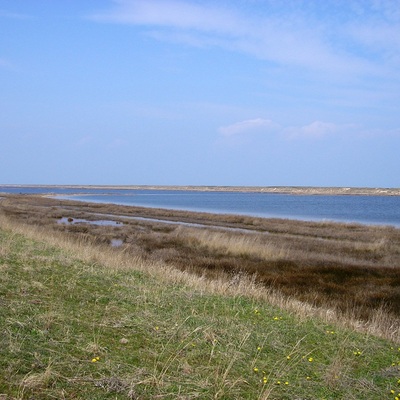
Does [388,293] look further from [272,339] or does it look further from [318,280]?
[272,339]

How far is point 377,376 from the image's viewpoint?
22.2 feet

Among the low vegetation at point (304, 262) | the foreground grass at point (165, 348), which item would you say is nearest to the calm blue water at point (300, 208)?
the low vegetation at point (304, 262)

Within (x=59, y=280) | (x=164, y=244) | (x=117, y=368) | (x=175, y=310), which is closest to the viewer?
(x=117, y=368)

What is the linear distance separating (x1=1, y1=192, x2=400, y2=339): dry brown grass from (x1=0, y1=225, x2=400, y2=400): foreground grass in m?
1.88

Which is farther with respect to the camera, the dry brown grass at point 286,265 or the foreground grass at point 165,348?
the dry brown grass at point 286,265

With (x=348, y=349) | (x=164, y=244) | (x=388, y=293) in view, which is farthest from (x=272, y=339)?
(x=164, y=244)

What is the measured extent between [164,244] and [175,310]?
1930cm

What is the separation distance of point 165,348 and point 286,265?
15.9 metres

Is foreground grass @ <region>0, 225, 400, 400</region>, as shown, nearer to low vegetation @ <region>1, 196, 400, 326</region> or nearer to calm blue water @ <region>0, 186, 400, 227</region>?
low vegetation @ <region>1, 196, 400, 326</region>

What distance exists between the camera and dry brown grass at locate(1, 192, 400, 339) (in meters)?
12.6

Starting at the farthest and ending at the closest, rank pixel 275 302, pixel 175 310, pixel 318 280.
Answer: pixel 318 280 → pixel 275 302 → pixel 175 310

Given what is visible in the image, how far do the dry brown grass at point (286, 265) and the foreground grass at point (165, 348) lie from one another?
1875mm

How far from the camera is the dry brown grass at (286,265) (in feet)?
41.2

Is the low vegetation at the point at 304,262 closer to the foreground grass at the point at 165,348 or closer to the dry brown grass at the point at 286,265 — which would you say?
the dry brown grass at the point at 286,265
